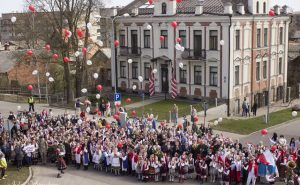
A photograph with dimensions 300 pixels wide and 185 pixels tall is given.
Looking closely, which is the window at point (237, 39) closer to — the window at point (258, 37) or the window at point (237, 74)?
the window at point (237, 74)

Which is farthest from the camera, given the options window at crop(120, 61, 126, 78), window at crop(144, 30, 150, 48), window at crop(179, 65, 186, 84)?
window at crop(120, 61, 126, 78)

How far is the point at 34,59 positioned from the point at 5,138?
2390 centimetres

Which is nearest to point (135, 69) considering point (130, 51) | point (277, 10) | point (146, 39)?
point (130, 51)

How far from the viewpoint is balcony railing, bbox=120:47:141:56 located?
48356 mm

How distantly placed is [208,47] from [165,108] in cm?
677

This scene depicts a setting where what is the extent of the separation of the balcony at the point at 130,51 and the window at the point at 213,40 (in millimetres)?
8399

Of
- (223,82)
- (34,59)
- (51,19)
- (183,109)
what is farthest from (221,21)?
(34,59)

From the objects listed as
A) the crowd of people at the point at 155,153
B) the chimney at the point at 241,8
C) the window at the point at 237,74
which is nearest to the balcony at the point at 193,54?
the window at the point at 237,74

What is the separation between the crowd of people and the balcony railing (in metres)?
19.2

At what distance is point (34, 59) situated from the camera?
49875 mm

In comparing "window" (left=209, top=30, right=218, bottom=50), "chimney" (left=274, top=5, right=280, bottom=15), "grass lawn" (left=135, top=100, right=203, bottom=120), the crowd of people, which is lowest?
"grass lawn" (left=135, top=100, right=203, bottom=120)

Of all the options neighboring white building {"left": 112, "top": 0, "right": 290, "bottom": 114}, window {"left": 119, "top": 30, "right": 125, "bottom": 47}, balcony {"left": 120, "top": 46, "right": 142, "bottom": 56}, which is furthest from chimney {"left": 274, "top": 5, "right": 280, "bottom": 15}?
window {"left": 119, "top": 30, "right": 125, "bottom": 47}

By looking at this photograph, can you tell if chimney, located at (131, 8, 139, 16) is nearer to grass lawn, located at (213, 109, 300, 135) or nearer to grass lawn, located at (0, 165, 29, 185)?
grass lawn, located at (213, 109, 300, 135)

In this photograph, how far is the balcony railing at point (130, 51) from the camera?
1904 inches
